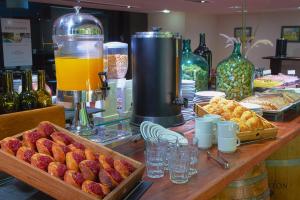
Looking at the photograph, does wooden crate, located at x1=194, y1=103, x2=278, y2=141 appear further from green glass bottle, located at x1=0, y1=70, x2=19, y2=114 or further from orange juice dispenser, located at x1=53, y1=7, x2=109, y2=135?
green glass bottle, located at x1=0, y1=70, x2=19, y2=114

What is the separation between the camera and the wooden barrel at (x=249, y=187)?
1.33 meters

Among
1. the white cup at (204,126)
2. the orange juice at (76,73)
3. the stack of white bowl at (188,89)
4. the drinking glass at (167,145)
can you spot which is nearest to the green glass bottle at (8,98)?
the orange juice at (76,73)

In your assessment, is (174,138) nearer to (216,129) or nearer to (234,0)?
(216,129)

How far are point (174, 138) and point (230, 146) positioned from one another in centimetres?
23

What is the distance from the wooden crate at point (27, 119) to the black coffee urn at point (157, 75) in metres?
0.41

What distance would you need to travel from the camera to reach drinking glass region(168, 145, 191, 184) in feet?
3.42

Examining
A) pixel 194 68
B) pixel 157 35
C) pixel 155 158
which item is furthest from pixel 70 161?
pixel 194 68

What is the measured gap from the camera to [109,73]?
68.0 inches

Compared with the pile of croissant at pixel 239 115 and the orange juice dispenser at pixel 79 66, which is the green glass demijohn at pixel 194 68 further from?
the orange juice dispenser at pixel 79 66

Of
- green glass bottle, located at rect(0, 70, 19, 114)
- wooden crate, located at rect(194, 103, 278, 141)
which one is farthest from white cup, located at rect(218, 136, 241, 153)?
green glass bottle, located at rect(0, 70, 19, 114)

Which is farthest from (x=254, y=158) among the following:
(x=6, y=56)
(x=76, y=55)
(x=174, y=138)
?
(x=6, y=56)

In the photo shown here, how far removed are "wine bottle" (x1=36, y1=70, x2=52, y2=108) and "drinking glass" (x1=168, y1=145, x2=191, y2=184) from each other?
20.5 inches

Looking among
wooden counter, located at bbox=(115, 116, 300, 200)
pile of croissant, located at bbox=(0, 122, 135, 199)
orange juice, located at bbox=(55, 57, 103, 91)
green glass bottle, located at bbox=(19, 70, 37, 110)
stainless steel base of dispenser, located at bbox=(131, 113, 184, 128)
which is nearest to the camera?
pile of croissant, located at bbox=(0, 122, 135, 199)

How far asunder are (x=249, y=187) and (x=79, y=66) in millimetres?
776
